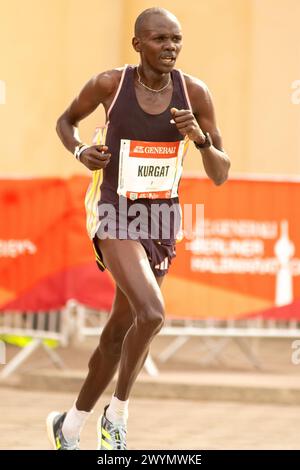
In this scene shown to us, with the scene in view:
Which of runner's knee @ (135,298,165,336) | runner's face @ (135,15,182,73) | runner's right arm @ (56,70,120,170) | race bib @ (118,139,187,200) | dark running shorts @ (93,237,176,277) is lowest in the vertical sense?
runner's knee @ (135,298,165,336)

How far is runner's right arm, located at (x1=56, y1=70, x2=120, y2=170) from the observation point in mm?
6121

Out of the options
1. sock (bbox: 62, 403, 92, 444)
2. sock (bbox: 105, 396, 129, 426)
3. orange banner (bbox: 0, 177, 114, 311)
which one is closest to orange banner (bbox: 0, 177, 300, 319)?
orange banner (bbox: 0, 177, 114, 311)

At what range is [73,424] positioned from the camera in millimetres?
6855

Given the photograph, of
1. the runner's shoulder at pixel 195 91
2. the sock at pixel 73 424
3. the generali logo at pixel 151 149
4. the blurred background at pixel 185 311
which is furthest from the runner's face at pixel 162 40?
the blurred background at pixel 185 311

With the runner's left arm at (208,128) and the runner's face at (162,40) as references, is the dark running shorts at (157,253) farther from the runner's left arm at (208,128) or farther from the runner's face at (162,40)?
the runner's face at (162,40)

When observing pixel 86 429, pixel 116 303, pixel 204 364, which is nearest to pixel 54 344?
pixel 204 364

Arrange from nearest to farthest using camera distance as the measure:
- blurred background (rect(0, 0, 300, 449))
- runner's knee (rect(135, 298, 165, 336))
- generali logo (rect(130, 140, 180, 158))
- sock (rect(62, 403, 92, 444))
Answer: runner's knee (rect(135, 298, 165, 336)) < generali logo (rect(130, 140, 180, 158)) < sock (rect(62, 403, 92, 444)) < blurred background (rect(0, 0, 300, 449))

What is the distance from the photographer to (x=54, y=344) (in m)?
12.2

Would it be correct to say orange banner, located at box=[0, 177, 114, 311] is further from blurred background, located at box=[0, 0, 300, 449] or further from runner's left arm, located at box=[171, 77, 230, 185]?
runner's left arm, located at box=[171, 77, 230, 185]

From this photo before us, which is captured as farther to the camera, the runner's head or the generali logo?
the generali logo

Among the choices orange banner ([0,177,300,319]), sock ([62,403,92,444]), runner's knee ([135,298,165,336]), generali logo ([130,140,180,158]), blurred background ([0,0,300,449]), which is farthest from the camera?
orange banner ([0,177,300,319])

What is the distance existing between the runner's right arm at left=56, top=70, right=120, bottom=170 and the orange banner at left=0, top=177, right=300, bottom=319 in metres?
4.03

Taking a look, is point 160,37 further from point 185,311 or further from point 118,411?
point 185,311

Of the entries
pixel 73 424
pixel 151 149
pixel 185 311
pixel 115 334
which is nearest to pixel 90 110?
pixel 151 149
